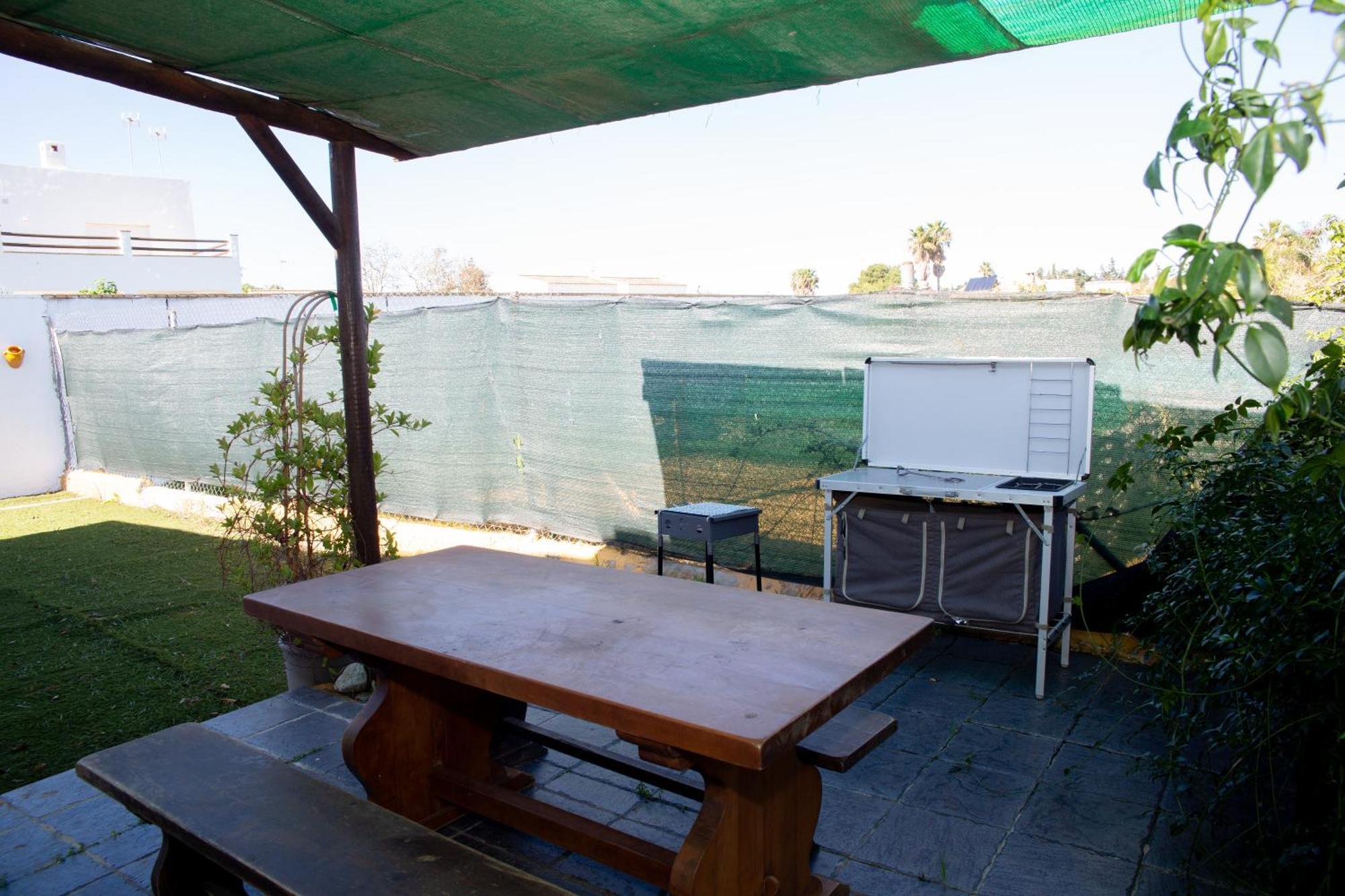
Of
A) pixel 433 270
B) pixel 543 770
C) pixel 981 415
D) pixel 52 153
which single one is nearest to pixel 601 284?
pixel 433 270

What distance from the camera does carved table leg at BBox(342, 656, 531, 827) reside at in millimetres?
2605

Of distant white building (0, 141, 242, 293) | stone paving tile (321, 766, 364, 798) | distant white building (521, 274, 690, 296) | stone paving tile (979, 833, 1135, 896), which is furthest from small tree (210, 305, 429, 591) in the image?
distant white building (521, 274, 690, 296)

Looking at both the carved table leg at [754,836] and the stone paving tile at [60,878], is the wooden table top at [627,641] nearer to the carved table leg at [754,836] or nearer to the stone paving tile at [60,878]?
the carved table leg at [754,836]

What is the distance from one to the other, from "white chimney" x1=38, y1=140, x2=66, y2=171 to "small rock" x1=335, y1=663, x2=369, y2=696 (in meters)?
23.8

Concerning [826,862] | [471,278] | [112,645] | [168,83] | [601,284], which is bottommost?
[112,645]

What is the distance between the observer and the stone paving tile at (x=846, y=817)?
2.58m

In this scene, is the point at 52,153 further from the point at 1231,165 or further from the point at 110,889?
the point at 1231,165

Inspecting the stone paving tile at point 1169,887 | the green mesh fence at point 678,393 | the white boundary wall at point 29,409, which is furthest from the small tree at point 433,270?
the stone paving tile at point 1169,887

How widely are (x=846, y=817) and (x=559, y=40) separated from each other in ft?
8.68

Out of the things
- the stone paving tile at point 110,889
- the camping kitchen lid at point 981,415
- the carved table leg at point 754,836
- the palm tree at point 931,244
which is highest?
the palm tree at point 931,244

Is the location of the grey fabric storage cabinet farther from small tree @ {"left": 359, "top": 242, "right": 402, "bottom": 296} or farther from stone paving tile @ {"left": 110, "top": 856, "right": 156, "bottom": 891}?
small tree @ {"left": 359, "top": 242, "right": 402, "bottom": 296}

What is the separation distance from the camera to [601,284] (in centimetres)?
3522

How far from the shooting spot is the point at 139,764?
2.23 metres

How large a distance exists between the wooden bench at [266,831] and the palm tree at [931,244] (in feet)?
134
